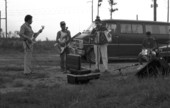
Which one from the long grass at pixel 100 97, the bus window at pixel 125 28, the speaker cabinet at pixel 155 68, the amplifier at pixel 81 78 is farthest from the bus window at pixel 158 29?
the long grass at pixel 100 97

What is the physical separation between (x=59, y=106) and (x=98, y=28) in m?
6.20

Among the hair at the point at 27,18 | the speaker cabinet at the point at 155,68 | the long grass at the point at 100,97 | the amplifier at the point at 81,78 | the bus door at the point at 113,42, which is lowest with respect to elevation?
the long grass at the point at 100,97

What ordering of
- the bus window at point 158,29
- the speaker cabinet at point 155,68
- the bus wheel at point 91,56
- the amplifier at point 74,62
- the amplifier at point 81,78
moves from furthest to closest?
the bus window at point 158,29
the bus wheel at point 91,56
the amplifier at point 74,62
the amplifier at point 81,78
the speaker cabinet at point 155,68

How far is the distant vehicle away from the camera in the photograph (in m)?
17.5

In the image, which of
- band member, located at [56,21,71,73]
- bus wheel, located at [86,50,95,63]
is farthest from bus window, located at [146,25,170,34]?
band member, located at [56,21,71,73]

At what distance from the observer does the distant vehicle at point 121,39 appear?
17500mm

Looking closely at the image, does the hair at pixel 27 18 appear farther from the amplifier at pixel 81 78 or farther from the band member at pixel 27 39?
the amplifier at pixel 81 78

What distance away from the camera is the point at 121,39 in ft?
58.9

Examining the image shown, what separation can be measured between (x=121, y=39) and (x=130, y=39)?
49 cm

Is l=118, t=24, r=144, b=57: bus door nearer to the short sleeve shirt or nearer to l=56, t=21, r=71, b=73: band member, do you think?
l=56, t=21, r=71, b=73: band member

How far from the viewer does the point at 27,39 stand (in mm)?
12117

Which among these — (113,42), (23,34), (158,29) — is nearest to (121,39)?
(113,42)

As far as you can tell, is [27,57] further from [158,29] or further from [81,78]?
[158,29]

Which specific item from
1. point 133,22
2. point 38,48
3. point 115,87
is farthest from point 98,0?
point 115,87
